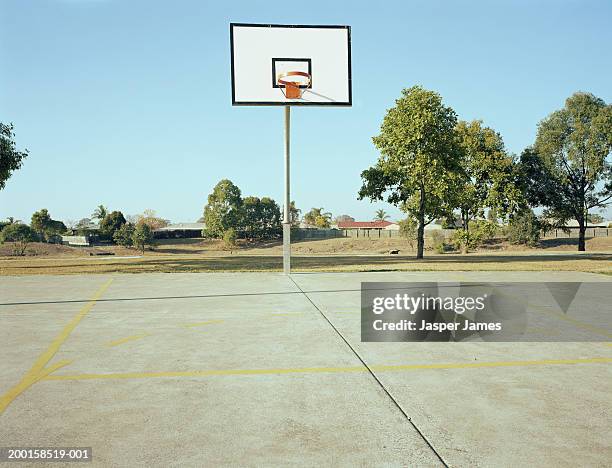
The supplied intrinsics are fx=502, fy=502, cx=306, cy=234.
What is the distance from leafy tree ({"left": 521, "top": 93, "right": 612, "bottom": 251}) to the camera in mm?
42625

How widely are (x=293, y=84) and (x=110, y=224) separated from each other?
64810 mm

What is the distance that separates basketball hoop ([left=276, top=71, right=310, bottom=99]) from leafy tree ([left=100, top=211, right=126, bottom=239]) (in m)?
62.9

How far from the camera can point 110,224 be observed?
76812mm

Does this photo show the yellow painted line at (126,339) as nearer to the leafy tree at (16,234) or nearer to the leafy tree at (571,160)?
the leafy tree at (571,160)

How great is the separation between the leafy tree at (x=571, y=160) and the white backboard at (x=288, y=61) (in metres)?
31.1

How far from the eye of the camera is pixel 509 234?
59969 mm

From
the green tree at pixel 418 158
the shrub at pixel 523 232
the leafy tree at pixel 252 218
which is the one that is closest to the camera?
the green tree at pixel 418 158

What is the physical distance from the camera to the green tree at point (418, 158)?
101 ft

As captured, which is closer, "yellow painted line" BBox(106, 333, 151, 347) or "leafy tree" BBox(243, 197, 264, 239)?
"yellow painted line" BBox(106, 333, 151, 347)

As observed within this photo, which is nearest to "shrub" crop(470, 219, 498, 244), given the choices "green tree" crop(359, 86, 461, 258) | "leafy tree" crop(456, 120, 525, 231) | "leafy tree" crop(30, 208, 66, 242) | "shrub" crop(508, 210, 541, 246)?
"leafy tree" crop(456, 120, 525, 231)

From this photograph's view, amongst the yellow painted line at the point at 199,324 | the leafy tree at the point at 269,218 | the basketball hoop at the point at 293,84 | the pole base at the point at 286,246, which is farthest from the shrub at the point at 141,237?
the yellow painted line at the point at 199,324

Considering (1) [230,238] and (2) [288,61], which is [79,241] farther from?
(2) [288,61]

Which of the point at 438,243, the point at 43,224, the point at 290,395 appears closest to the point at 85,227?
the point at 43,224

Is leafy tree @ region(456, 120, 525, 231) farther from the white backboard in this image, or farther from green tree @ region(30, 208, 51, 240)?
green tree @ region(30, 208, 51, 240)
